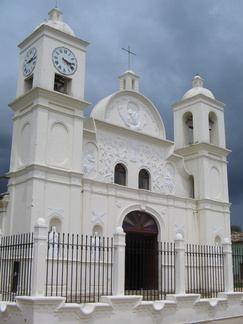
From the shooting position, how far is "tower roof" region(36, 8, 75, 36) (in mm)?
20125

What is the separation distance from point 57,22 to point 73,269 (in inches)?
455

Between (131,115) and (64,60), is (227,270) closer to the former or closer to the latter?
(131,115)

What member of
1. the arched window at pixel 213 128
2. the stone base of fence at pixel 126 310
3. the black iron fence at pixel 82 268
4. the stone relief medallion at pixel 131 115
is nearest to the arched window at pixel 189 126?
the arched window at pixel 213 128

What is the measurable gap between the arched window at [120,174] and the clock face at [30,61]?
20.7 feet

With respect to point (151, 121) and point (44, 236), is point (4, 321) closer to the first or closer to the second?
point (44, 236)

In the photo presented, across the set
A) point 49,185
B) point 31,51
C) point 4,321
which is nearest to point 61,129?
point 49,185

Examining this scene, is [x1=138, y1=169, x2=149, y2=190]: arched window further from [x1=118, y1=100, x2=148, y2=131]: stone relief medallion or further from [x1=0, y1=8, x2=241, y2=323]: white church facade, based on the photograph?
[x1=118, y1=100, x2=148, y2=131]: stone relief medallion

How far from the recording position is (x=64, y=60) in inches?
779

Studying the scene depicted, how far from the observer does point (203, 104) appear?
86.1ft

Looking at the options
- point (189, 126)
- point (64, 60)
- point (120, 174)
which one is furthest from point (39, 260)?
point (189, 126)

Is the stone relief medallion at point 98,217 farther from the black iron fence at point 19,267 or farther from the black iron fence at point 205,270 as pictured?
the black iron fence at point 19,267

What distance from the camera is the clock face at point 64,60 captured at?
19484 mm

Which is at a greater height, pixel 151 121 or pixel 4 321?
pixel 151 121

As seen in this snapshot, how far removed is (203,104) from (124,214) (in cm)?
947
